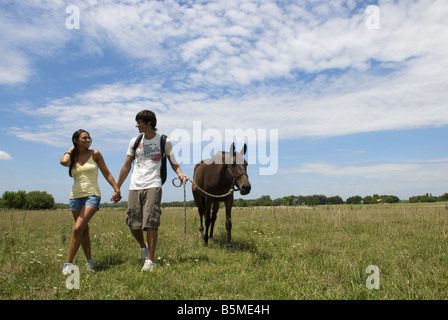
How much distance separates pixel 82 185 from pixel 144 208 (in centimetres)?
107

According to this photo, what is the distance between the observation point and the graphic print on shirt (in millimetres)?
4801

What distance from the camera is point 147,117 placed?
4805mm

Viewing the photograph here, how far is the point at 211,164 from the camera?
7.27 m

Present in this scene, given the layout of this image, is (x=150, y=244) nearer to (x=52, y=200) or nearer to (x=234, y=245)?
(x=234, y=245)

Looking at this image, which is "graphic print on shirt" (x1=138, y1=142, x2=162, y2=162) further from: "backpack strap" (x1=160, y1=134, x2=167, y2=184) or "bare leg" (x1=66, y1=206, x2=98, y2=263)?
"bare leg" (x1=66, y1=206, x2=98, y2=263)

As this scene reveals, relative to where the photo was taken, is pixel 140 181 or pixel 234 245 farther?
pixel 234 245

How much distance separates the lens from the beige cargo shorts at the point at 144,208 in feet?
15.0

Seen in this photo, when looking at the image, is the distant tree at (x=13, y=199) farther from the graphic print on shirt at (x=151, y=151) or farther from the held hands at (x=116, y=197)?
the graphic print on shirt at (x=151, y=151)

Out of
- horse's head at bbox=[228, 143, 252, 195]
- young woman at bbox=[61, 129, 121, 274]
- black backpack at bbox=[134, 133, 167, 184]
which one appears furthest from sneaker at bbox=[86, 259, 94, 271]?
horse's head at bbox=[228, 143, 252, 195]

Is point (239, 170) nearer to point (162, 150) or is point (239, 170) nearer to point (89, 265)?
point (162, 150)

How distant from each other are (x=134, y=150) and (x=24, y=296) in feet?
8.42

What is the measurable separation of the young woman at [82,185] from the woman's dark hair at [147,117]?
36.5 inches

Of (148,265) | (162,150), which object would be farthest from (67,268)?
(162,150)
